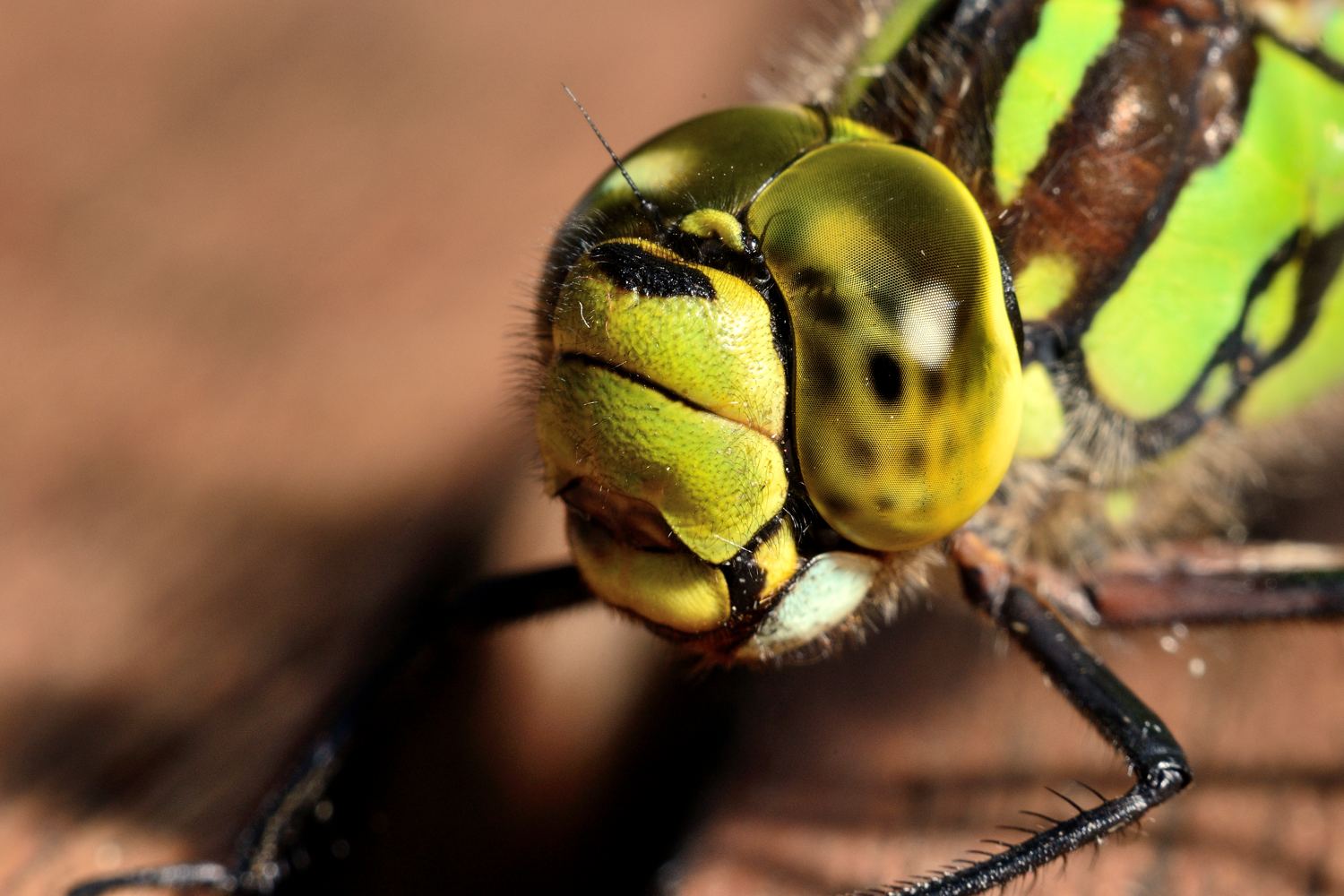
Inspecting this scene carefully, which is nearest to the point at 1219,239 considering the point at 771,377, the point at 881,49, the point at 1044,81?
the point at 1044,81

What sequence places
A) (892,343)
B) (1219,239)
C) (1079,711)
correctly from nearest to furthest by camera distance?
(892,343) < (1079,711) < (1219,239)

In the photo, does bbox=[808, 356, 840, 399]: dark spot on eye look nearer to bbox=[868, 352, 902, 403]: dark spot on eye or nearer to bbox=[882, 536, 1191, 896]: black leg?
bbox=[868, 352, 902, 403]: dark spot on eye

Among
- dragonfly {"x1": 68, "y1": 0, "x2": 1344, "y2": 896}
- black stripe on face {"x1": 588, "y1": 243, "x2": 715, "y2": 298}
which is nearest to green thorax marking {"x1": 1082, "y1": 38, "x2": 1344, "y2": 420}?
dragonfly {"x1": 68, "y1": 0, "x2": 1344, "y2": 896}

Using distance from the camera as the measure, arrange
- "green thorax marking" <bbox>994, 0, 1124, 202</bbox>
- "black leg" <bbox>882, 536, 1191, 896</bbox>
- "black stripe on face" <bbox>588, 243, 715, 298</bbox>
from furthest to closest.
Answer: "green thorax marking" <bbox>994, 0, 1124, 202</bbox>
"black leg" <bbox>882, 536, 1191, 896</bbox>
"black stripe on face" <bbox>588, 243, 715, 298</bbox>

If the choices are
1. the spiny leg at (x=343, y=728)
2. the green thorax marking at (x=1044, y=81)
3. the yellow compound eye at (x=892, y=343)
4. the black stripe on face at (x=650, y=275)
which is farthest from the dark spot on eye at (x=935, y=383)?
the spiny leg at (x=343, y=728)

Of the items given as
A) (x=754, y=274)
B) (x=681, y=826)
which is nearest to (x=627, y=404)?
(x=754, y=274)

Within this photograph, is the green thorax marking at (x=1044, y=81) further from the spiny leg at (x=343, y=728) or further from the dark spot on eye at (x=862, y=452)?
the spiny leg at (x=343, y=728)

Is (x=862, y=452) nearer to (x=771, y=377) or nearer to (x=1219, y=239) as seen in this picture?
(x=771, y=377)
